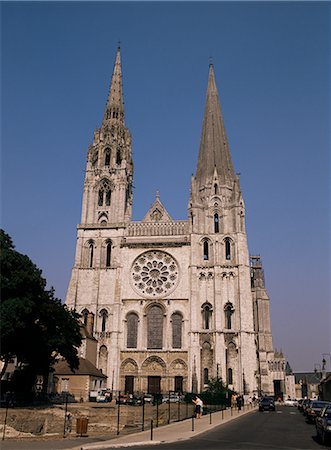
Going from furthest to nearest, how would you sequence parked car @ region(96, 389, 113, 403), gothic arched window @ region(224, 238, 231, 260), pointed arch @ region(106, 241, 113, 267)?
pointed arch @ region(106, 241, 113, 267) < gothic arched window @ region(224, 238, 231, 260) < parked car @ region(96, 389, 113, 403)

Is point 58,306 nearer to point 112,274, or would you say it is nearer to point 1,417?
point 1,417

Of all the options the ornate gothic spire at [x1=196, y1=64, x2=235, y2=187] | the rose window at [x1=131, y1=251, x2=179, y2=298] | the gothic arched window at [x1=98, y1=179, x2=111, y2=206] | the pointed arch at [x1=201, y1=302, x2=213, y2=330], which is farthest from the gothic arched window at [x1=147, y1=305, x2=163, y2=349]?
the ornate gothic spire at [x1=196, y1=64, x2=235, y2=187]

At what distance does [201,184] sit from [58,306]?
33361 mm

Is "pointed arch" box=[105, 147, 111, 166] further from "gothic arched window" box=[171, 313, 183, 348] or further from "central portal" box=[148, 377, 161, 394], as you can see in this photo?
"central portal" box=[148, 377, 161, 394]

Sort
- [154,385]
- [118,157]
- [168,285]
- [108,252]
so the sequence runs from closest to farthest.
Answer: [154,385], [168,285], [108,252], [118,157]

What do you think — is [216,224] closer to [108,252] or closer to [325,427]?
[108,252]

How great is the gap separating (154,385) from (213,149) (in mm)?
32506

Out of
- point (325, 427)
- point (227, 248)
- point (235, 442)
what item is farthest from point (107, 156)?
point (325, 427)

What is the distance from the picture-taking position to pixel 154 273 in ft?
182

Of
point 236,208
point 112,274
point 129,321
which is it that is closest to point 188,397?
point 129,321

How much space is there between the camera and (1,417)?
22547mm

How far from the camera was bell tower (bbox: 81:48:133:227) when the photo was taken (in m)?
58.3

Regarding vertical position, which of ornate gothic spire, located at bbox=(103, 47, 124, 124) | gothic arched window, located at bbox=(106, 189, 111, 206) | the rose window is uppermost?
ornate gothic spire, located at bbox=(103, 47, 124, 124)

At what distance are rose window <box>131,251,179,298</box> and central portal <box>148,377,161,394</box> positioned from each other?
9.48 m
